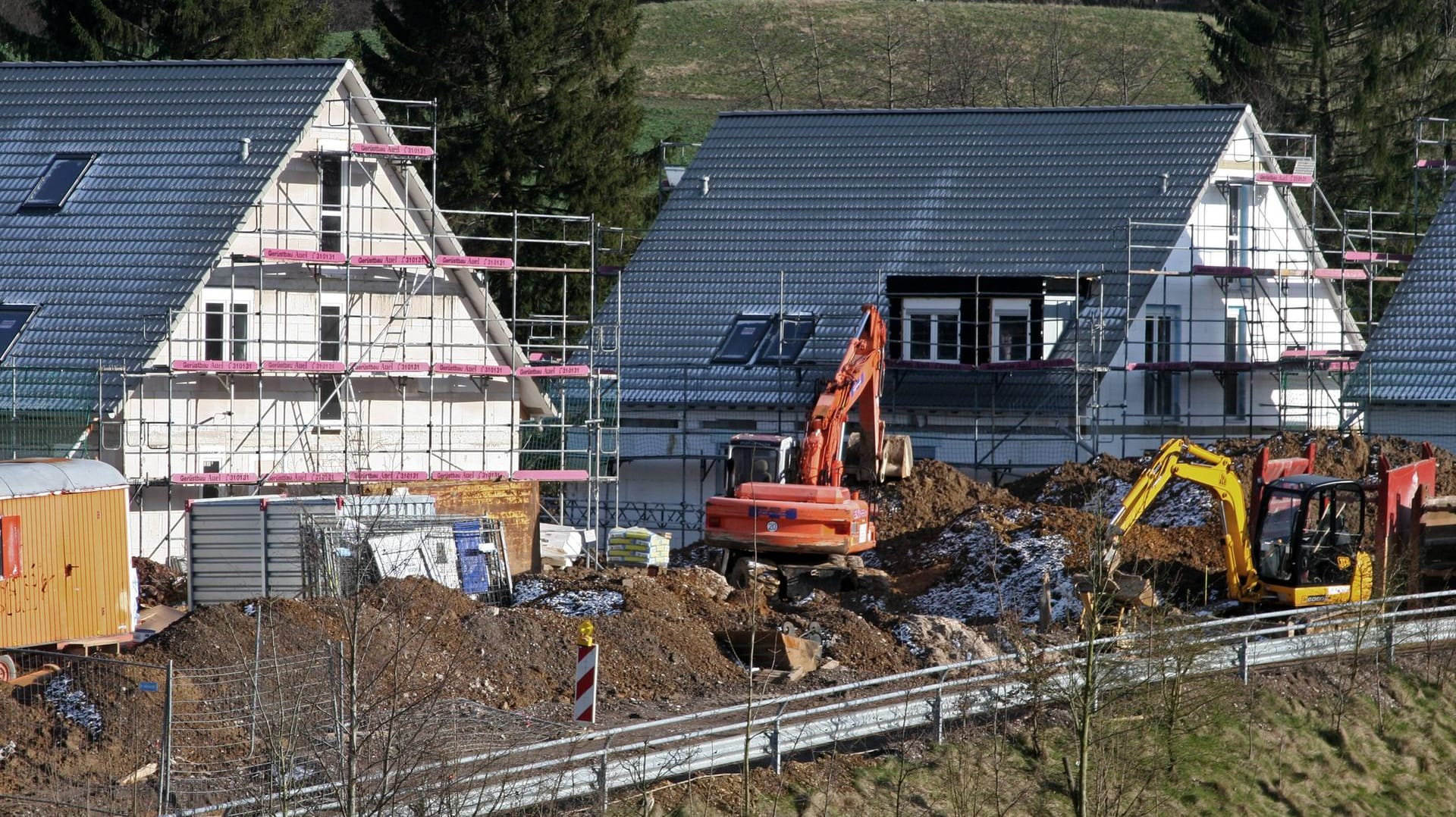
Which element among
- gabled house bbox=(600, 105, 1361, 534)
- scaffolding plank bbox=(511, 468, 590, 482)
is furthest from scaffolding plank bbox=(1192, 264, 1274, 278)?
scaffolding plank bbox=(511, 468, 590, 482)

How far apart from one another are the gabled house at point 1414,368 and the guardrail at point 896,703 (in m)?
10.7

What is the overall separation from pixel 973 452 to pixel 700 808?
2222cm

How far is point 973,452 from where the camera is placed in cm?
3972

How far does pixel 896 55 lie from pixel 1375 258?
45.6m

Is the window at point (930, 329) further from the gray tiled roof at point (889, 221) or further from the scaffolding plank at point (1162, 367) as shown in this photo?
the scaffolding plank at point (1162, 367)

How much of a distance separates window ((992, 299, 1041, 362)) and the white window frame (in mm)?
13946

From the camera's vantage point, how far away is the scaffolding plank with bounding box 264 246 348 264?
33.9m

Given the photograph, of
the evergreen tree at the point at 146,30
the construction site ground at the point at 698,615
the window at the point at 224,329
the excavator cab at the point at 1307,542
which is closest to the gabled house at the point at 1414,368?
the construction site ground at the point at 698,615

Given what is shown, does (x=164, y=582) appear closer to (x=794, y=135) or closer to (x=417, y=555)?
(x=417, y=555)

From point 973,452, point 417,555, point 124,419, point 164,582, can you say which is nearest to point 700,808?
point 417,555

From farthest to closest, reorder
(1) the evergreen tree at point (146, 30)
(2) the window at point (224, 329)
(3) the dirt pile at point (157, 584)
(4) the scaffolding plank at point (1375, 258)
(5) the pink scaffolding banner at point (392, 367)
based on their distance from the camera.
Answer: (1) the evergreen tree at point (146, 30) → (4) the scaffolding plank at point (1375, 258) → (5) the pink scaffolding banner at point (392, 367) → (2) the window at point (224, 329) → (3) the dirt pile at point (157, 584)

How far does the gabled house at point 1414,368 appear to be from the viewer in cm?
3844

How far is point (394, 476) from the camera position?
3466cm

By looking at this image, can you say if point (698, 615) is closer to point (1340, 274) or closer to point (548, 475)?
point (548, 475)
